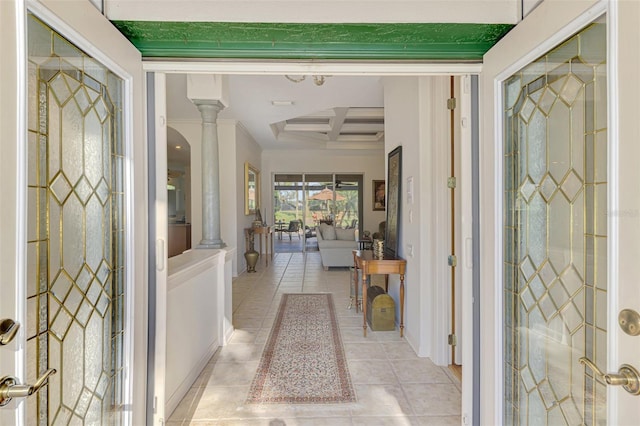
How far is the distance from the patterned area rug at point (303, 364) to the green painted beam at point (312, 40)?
83.0 inches

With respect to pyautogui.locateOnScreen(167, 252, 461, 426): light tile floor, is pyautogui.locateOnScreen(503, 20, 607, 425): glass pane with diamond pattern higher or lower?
higher

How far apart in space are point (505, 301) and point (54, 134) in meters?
1.77

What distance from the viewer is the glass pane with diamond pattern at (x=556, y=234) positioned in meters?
0.95

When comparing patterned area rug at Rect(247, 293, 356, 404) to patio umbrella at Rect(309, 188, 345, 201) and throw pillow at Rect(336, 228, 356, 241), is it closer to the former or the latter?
throw pillow at Rect(336, 228, 356, 241)

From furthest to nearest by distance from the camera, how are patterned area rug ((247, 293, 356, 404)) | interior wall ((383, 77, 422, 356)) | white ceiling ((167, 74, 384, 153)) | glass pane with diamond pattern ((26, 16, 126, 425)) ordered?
1. white ceiling ((167, 74, 384, 153))
2. interior wall ((383, 77, 422, 356))
3. patterned area rug ((247, 293, 356, 404))
4. glass pane with diamond pattern ((26, 16, 126, 425))

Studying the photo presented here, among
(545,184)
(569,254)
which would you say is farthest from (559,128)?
(569,254)

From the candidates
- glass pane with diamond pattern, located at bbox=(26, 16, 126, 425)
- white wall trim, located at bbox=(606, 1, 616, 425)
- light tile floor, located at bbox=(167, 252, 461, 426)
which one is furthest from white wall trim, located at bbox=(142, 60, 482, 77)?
light tile floor, located at bbox=(167, 252, 461, 426)

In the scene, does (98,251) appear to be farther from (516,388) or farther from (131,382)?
(516,388)

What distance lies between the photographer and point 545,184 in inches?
45.9

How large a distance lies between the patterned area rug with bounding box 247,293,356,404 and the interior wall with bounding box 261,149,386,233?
567 centimetres

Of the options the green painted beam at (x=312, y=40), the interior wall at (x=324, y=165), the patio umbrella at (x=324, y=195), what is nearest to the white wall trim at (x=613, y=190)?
the green painted beam at (x=312, y=40)

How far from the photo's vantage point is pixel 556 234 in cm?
111
